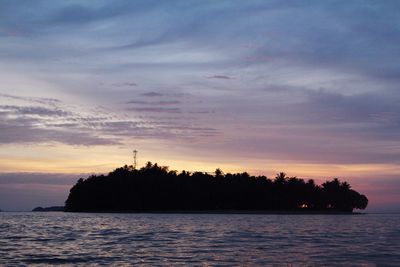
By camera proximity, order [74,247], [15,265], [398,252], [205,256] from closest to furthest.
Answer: [15,265] → [205,256] → [398,252] → [74,247]

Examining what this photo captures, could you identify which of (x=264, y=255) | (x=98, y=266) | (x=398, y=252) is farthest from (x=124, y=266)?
(x=398, y=252)

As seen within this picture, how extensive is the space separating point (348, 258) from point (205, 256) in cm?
932

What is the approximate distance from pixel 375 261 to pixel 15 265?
21597mm

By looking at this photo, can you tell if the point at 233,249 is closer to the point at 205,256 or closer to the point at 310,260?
the point at 205,256

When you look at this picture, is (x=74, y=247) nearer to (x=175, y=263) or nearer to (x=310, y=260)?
(x=175, y=263)

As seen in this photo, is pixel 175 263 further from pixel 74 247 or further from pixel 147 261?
pixel 74 247

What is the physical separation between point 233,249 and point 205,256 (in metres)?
5.57

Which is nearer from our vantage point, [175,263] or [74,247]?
[175,263]

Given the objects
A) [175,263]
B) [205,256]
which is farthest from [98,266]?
[205,256]

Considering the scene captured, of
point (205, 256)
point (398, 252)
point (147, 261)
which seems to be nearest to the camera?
point (147, 261)

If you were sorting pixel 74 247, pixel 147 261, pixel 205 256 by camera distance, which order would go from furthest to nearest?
pixel 74 247, pixel 205 256, pixel 147 261

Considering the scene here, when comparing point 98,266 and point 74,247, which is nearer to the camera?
point 98,266

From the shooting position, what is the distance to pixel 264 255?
35781 millimetres

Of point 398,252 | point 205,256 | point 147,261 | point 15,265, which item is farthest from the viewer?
point 398,252
